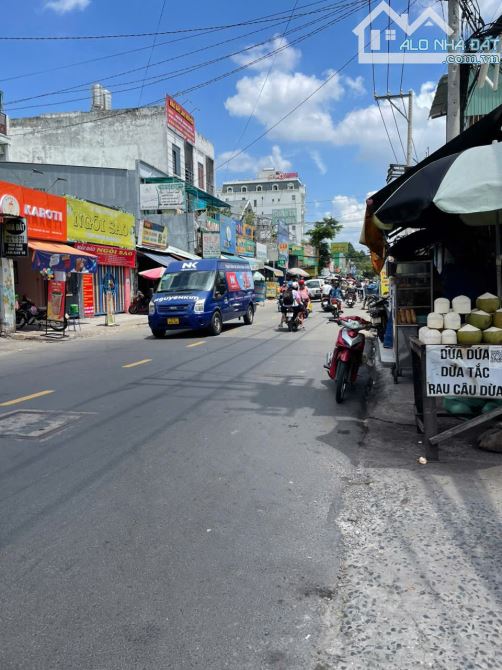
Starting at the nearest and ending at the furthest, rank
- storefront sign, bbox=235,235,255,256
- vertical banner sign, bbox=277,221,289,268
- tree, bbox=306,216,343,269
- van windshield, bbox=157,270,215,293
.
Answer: van windshield, bbox=157,270,215,293 < storefront sign, bbox=235,235,255,256 < vertical banner sign, bbox=277,221,289,268 < tree, bbox=306,216,343,269

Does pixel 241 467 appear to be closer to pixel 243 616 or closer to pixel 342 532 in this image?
pixel 342 532

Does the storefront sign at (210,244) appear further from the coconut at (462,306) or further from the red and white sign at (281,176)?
the red and white sign at (281,176)

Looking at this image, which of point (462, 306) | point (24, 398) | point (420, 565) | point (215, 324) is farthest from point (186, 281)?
point (420, 565)

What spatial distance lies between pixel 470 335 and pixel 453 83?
23.4 feet

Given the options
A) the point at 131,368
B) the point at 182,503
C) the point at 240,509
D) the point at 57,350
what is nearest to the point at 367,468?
the point at 240,509

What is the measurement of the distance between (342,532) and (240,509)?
781 millimetres

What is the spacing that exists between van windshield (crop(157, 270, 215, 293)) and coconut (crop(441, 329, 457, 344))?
11.9 m

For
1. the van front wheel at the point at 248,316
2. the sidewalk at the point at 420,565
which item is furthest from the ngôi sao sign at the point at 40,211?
the sidewalk at the point at 420,565

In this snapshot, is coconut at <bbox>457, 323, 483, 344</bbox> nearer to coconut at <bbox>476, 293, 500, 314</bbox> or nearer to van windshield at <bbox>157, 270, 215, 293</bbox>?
coconut at <bbox>476, 293, 500, 314</bbox>

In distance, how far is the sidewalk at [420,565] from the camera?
2.46 m

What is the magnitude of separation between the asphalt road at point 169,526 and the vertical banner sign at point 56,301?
9085 mm

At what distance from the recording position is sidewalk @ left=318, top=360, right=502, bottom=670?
2.46 meters

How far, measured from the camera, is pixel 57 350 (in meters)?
13.9

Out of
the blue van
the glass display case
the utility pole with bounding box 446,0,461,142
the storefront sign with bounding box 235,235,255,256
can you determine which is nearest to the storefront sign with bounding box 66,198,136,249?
the blue van
